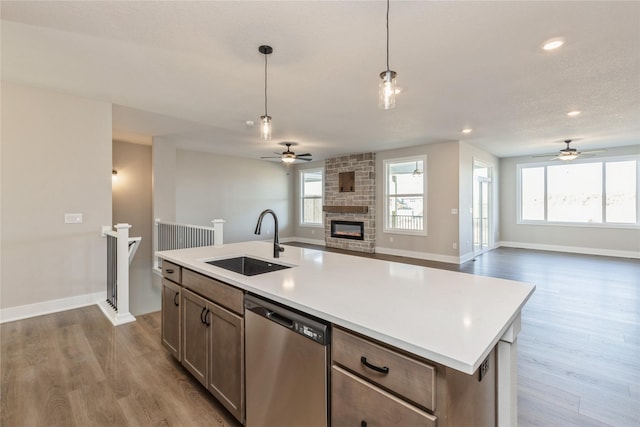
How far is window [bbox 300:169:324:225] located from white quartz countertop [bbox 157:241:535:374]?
7230 mm

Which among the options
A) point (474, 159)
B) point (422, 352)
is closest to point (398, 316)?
point (422, 352)

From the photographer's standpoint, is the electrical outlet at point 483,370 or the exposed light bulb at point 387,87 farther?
the exposed light bulb at point 387,87

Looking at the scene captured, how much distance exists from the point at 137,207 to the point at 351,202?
517 centimetres

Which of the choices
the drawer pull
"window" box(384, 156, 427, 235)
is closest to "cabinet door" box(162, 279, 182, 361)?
the drawer pull

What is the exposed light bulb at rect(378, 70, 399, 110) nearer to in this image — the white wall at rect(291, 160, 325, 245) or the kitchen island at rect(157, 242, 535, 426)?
the kitchen island at rect(157, 242, 535, 426)

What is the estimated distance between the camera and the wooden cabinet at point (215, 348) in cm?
163

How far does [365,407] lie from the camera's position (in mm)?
1043

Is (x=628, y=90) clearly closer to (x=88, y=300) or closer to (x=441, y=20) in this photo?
(x=441, y=20)

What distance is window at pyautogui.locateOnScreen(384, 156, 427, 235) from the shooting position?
693cm

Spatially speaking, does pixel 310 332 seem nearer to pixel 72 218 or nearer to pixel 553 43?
pixel 553 43

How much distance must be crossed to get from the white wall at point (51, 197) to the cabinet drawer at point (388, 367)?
3.96 m

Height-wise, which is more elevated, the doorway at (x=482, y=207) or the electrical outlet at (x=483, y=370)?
the doorway at (x=482, y=207)

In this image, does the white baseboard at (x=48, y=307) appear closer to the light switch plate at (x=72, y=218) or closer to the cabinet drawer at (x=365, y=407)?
the light switch plate at (x=72, y=218)

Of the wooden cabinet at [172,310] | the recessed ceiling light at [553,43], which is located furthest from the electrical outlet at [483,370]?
the recessed ceiling light at [553,43]
